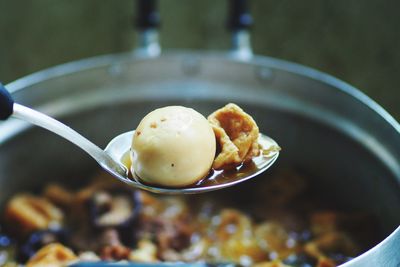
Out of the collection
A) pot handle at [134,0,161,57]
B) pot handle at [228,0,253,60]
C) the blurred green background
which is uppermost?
the blurred green background

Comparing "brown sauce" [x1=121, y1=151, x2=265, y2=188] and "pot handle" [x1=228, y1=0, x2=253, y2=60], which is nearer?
"brown sauce" [x1=121, y1=151, x2=265, y2=188]

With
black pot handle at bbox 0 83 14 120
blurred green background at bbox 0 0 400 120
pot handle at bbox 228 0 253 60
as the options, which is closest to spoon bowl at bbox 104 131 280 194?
black pot handle at bbox 0 83 14 120

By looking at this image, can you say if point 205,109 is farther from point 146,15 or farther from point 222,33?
point 222,33

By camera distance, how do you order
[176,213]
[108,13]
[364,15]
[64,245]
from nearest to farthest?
[64,245]
[176,213]
[364,15]
[108,13]

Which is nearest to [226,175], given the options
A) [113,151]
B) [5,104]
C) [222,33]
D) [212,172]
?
[212,172]

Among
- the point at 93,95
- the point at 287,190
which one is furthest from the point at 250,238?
the point at 93,95

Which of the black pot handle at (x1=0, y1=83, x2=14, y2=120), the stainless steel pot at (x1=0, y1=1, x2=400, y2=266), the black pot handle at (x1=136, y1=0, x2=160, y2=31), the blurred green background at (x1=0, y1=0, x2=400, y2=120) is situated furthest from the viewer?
the blurred green background at (x1=0, y1=0, x2=400, y2=120)

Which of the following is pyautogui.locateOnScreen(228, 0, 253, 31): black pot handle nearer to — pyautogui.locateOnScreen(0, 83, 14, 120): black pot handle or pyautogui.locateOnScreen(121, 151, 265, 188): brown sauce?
pyautogui.locateOnScreen(121, 151, 265, 188): brown sauce

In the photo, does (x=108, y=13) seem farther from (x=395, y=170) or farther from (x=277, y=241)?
(x=395, y=170)
